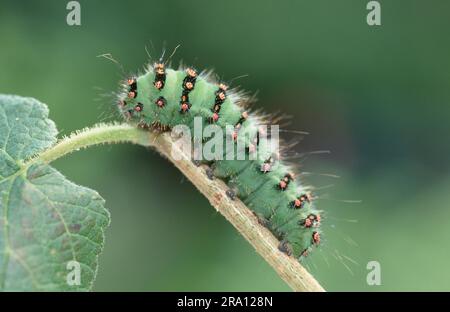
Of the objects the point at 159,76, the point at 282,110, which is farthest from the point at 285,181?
the point at 282,110

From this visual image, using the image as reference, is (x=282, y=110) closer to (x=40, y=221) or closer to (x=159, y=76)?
(x=159, y=76)

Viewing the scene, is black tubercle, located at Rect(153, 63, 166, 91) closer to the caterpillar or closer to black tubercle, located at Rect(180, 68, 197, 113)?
the caterpillar

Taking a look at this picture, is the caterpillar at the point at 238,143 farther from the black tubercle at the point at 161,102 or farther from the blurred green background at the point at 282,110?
the blurred green background at the point at 282,110

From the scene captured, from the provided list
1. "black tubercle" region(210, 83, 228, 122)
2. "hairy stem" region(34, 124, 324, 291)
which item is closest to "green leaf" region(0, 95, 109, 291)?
"hairy stem" region(34, 124, 324, 291)

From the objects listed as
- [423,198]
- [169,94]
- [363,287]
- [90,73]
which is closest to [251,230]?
[169,94]

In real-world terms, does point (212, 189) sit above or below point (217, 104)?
below

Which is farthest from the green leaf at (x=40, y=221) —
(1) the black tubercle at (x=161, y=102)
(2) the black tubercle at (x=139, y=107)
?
(1) the black tubercle at (x=161, y=102)

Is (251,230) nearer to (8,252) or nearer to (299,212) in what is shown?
(299,212)
